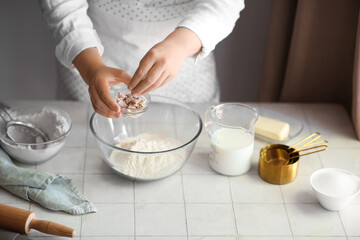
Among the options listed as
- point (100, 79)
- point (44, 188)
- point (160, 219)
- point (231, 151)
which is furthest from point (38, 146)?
point (231, 151)

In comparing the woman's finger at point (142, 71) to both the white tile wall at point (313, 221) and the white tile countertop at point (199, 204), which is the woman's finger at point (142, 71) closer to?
the white tile countertop at point (199, 204)

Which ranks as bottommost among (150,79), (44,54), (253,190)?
(44,54)

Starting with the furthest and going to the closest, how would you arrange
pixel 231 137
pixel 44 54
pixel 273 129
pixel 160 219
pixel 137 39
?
pixel 44 54 → pixel 137 39 → pixel 273 129 → pixel 231 137 → pixel 160 219

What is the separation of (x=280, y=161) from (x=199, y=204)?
234 mm

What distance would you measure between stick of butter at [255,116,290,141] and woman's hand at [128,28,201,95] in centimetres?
30

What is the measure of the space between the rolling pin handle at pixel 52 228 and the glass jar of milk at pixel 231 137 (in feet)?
1.28

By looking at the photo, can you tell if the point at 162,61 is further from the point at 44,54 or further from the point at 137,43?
the point at 44,54

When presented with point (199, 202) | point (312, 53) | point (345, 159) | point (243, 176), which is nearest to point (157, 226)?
point (199, 202)

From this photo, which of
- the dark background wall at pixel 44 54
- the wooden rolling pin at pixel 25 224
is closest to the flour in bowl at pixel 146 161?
the wooden rolling pin at pixel 25 224

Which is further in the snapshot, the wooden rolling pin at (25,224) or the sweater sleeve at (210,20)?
the sweater sleeve at (210,20)

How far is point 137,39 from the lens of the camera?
1430 millimetres

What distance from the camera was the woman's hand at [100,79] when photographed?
1104 mm

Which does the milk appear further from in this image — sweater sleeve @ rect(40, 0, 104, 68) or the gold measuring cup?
sweater sleeve @ rect(40, 0, 104, 68)

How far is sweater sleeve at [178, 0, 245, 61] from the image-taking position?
3.93ft
